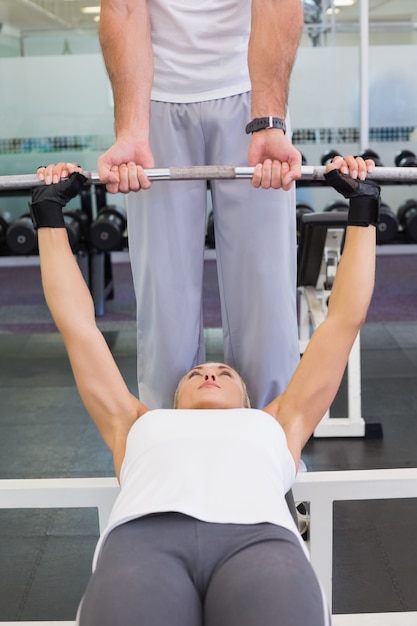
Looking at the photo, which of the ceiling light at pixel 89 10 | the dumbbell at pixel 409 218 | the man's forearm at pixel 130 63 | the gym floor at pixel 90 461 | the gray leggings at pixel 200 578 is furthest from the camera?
the ceiling light at pixel 89 10

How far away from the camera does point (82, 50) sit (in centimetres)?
644

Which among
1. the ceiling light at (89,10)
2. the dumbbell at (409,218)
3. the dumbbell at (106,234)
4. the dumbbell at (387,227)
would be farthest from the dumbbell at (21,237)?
the ceiling light at (89,10)

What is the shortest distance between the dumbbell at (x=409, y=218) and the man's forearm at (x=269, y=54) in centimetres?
306

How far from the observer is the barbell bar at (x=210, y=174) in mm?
1578

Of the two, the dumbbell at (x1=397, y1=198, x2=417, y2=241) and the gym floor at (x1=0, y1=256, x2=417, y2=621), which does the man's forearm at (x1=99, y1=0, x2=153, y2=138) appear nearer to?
the gym floor at (x1=0, y1=256, x2=417, y2=621)

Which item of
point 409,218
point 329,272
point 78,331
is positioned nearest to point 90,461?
point 329,272

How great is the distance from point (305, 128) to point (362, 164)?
504cm

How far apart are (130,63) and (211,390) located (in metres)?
0.74

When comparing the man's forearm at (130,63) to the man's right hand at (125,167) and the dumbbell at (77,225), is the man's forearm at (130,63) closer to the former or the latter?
the man's right hand at (125,167)

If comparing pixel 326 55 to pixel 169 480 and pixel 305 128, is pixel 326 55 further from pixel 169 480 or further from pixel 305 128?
pixel 169 480

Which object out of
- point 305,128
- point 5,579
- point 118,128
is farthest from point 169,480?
point 305,128

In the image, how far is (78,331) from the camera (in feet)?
5.48

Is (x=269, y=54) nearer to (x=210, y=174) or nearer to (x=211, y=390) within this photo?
(x=210, y=174)

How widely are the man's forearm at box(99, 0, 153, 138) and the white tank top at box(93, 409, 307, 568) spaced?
66 centimetres
